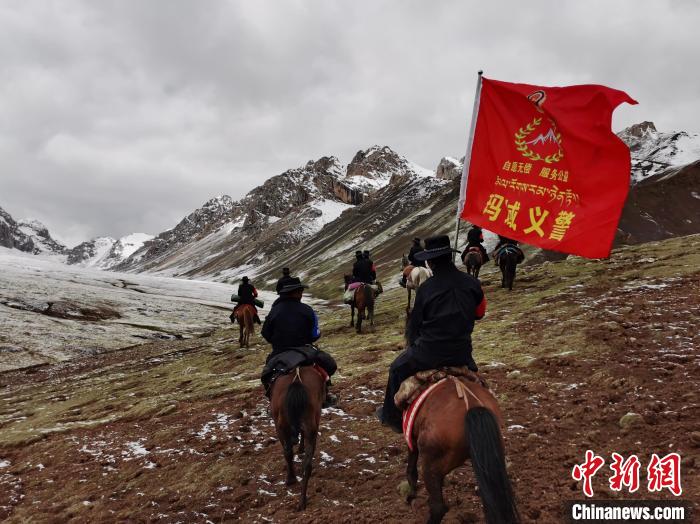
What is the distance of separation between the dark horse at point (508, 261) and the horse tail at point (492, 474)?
18.4 metres

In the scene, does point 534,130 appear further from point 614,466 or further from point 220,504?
point 220,504

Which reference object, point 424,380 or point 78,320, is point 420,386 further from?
point 78,320

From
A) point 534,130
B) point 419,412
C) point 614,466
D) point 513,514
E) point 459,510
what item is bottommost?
point 459,510

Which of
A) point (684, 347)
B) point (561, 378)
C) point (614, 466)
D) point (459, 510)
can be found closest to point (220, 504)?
point (459, 510)

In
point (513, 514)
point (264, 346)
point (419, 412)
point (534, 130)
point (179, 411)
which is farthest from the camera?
point (264, 346)

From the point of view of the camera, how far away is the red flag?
872 centimetres

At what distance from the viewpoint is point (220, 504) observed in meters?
7.10

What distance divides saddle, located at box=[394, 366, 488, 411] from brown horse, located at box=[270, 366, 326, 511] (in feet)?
6.56

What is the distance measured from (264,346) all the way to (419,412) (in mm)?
18226

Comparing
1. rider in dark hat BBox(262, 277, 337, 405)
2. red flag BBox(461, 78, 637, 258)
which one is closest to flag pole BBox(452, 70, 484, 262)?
red flag BBox(461, 78, 637, 258)

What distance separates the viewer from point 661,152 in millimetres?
103750

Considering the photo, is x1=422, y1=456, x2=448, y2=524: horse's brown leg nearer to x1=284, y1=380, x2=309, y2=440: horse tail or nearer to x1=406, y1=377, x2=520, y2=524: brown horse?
x1=406, y1=377, x2=520, y2=524: brown horse

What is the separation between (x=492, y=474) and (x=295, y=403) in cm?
367

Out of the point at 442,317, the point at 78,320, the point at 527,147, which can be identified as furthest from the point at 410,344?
the point at 78,320
